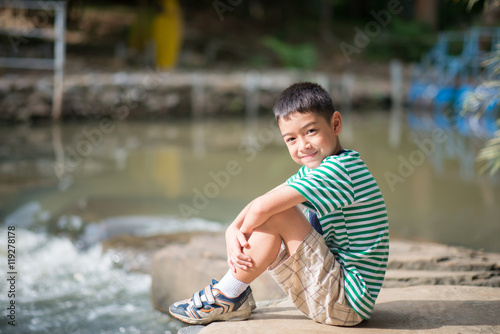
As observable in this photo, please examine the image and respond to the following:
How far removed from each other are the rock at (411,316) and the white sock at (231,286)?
104mm

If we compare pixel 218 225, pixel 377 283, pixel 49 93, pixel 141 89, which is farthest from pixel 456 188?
pixel 49 93

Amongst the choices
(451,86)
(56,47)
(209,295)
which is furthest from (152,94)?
(209,295)

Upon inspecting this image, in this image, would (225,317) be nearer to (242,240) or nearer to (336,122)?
(242,240)

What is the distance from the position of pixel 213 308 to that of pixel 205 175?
3884 mm

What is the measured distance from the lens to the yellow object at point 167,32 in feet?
38.1

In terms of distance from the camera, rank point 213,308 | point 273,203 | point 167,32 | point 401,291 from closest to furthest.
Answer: point 273,203 → point 213,308 → point 401,291 → point 167,32

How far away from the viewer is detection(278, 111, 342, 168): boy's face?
1.80 metres

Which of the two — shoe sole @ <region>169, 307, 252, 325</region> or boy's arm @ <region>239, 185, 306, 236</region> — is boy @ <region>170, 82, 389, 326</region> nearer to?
boy's arm @ <region>239, 185, 306, 236</region>

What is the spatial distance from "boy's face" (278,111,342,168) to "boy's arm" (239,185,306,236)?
184 millimetres

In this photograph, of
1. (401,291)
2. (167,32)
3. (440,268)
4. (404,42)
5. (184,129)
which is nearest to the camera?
(401,291)

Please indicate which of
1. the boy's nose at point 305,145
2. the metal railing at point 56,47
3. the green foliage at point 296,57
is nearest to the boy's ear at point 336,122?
the boy's nose at point 305,145

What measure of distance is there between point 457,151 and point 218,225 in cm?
417

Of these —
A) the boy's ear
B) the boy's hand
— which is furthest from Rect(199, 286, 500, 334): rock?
the boy's ear

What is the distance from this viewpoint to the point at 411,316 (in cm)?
191
